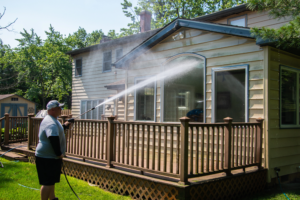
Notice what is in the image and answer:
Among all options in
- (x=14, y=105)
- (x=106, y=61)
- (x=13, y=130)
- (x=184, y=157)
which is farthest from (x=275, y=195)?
(x=14, y=105)

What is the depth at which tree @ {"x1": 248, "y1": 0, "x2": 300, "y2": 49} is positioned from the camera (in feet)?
14.6

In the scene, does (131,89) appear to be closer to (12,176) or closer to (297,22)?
(12,176)

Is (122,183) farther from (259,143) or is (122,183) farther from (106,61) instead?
(106,61)

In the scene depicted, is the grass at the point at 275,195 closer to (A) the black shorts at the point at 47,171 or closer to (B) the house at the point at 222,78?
(B) the house at the point at 222,78

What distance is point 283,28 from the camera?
4496mm

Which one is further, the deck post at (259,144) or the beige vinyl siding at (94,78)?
the beige vinyl siding at (94,78)

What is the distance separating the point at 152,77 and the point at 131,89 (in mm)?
987

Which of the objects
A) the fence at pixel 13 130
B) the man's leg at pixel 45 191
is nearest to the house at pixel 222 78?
the man's leg at pixel 45 191

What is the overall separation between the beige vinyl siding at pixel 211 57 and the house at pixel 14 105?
51.4 feet

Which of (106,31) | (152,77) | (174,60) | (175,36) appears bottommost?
(152,77)

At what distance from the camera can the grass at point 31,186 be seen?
15.4ft

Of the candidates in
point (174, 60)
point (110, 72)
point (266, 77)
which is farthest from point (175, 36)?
point (110, 72)

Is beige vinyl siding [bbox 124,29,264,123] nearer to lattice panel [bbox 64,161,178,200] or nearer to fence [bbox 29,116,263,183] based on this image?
fence [bbox 29,116,263,183]

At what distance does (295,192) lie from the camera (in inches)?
202
